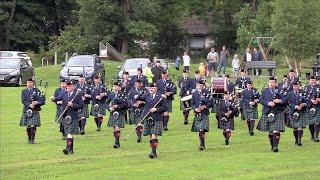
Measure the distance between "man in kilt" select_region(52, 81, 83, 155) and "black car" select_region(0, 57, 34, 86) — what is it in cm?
1795

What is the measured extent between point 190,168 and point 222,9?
156 feet

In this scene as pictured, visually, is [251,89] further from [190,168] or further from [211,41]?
[211,41]

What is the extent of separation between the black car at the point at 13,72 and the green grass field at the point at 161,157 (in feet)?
42.1

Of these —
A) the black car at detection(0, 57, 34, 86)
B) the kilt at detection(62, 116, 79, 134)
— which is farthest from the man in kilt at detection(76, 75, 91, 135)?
the black car at detection(0, 57, 34, 86)

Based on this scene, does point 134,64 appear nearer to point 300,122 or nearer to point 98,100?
point 98,100

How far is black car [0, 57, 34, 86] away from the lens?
3759 centimetres

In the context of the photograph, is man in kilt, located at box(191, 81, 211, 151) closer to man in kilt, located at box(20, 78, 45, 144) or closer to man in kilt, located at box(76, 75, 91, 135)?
man in kilt, located at box(20, 78, 45, 144)

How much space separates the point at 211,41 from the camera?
6650cm

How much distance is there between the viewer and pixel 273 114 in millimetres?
19656

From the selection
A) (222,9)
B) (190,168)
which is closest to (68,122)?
(190,168)

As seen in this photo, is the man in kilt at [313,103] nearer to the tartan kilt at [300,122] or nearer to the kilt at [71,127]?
the tartan kilt at [300,122]

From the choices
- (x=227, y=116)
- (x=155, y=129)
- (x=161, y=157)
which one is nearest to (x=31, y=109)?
(x=155, y=129)

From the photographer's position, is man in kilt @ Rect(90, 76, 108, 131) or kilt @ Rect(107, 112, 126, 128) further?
man in kilt @ Rect(90, 76, 108, 131)

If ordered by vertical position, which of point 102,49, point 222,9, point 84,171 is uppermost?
point 222,9
